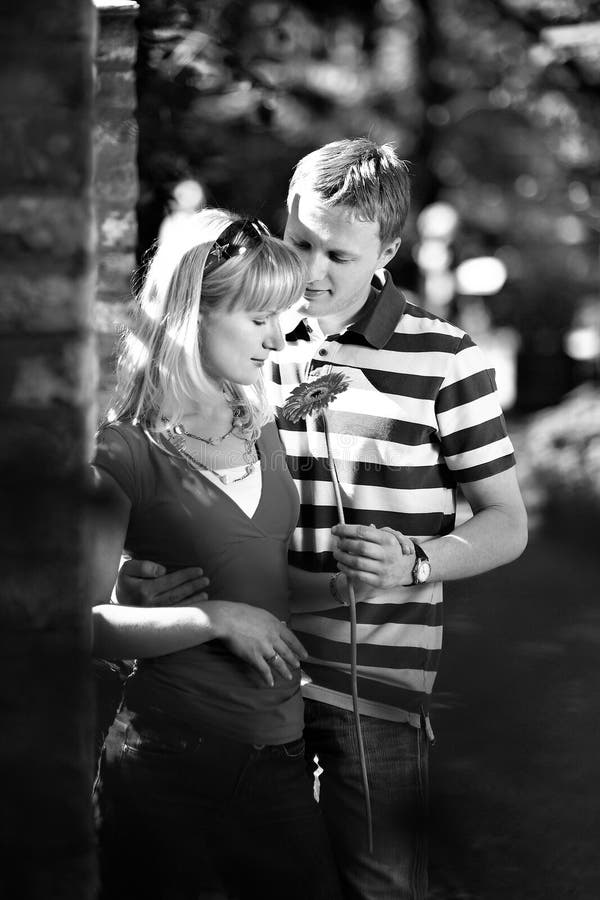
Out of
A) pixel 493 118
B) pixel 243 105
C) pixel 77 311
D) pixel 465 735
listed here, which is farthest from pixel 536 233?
pixel 77 311

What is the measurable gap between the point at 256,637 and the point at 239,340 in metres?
0.44

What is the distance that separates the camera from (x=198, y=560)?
1678 mm

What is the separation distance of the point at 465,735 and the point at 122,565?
2473mm

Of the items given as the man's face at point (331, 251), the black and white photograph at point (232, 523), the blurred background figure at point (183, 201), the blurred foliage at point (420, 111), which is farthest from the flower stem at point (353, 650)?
the blurred foliage at point (420, 111)

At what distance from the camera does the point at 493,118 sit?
10.1 meters

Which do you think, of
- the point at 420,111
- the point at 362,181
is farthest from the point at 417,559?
the point at 420,111

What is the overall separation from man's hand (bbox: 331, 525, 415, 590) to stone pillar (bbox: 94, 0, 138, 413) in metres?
1.83

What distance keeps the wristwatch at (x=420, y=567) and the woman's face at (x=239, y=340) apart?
0.38 meters

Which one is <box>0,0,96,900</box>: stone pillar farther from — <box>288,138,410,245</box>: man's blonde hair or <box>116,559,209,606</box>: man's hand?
<box>288,138,410,245</box>: man's blonde hair

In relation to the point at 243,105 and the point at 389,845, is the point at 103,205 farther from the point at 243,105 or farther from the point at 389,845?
the point at 389,845

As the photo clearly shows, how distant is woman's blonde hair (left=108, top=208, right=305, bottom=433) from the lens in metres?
1.71

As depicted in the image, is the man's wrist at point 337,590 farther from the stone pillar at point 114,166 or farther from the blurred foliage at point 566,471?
the blurred foliage at point 566,471

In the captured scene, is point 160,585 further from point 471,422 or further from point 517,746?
point 517,746

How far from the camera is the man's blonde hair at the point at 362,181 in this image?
1.95m
